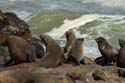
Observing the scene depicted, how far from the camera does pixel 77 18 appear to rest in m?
25.2

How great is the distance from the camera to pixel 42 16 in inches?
1030

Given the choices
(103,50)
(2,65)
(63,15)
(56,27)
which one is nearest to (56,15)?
(63,15)

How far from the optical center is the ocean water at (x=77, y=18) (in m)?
20.7

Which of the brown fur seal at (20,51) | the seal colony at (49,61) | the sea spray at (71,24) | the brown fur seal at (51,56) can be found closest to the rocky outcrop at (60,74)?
the seal colony at (49,61)

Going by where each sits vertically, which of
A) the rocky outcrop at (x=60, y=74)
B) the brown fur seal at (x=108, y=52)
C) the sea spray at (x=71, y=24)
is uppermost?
the rocky outcrop at (x=60, y=74)

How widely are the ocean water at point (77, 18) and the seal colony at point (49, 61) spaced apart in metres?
5.43

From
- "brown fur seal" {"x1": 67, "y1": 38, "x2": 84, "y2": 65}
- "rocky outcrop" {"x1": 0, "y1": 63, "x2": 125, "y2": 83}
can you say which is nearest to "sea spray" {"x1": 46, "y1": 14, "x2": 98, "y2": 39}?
"brown fur seal" {"x1": 67, "y1": 38, "x2": 84, "y2": 65}

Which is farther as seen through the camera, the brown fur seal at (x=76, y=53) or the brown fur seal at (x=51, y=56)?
the brown fur seal at (x=76, y=53)

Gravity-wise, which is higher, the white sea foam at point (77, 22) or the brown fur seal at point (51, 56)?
the brown fur seal at point (51, 56)

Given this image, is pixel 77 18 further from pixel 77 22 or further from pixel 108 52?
pixel 108 52

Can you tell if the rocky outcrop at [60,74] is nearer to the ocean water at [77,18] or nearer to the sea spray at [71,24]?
the ocean water at [77,18]

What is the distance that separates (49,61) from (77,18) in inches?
646

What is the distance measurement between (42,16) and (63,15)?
1256 mm

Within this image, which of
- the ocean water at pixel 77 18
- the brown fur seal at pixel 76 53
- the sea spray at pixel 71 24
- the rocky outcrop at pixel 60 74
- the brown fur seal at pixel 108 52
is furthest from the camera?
the sea spray at pixel 71 24
